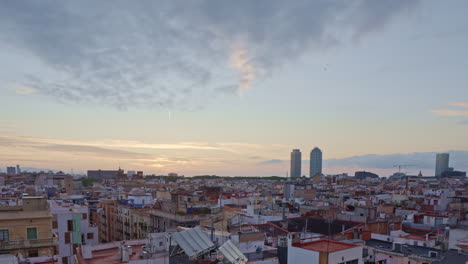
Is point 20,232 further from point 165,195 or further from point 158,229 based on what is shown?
point 165,195

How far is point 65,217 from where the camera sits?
117ft

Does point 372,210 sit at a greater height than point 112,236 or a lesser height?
greater

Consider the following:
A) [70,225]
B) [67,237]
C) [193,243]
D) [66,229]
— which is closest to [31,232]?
[66,229]

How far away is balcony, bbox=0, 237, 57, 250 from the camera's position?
917 inches

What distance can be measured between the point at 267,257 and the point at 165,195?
54314 mm

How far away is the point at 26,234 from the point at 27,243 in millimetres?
849

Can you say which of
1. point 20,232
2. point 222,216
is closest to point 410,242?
→ point 222,216

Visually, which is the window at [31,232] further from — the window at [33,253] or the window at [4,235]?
the window at [4,235]

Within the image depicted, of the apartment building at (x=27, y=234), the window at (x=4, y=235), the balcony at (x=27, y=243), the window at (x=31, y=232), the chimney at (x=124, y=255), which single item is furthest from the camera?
the window at (x=31, y=232)

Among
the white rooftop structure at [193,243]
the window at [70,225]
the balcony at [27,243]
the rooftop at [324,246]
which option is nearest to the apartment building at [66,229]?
the window at [70,225]

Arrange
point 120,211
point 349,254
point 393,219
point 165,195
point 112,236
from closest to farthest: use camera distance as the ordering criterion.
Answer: point 349,254
point 393,219
point 120,211
point 112,236
point 165,195

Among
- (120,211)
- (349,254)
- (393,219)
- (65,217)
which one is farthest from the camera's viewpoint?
(120,211)

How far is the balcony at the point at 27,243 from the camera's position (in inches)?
917

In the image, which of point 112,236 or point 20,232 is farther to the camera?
point 112,236
